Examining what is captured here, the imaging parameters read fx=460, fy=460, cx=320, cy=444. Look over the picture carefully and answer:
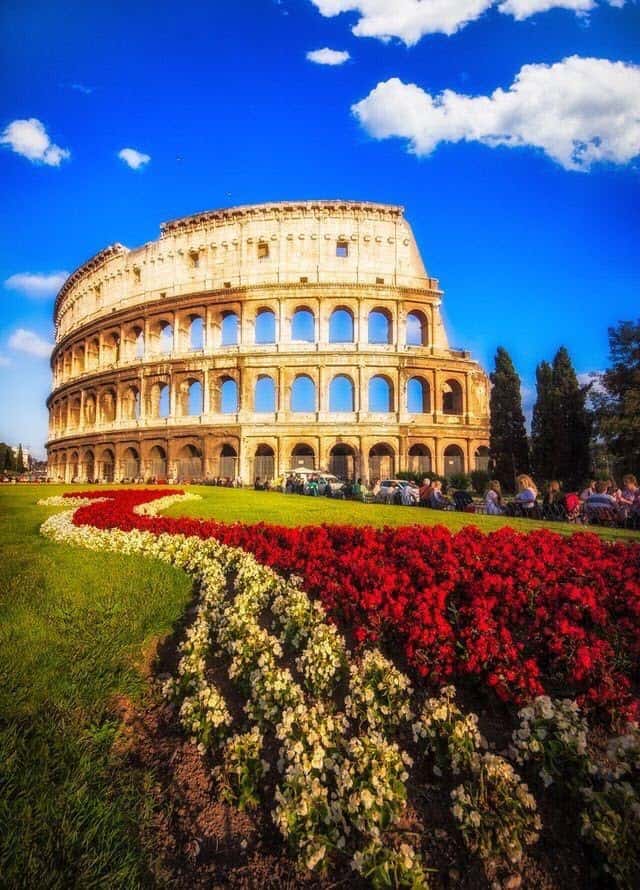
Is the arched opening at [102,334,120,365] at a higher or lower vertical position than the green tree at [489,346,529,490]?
higher

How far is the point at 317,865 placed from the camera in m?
2.37

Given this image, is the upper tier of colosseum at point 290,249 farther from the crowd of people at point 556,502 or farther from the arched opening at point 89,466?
the crowd of people at point 556,502

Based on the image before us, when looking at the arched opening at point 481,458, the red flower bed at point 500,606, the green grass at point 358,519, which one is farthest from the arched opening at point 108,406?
the red flower bed at point 500,606

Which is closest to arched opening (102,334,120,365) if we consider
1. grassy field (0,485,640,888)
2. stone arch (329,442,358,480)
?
stone arch (329,442,358,480)

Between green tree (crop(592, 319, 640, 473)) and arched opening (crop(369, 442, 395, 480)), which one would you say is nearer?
green tree (crop(592, 319, 640, 473))

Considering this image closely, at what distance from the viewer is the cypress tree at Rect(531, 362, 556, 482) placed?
32281 millimetres

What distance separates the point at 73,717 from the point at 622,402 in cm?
3325

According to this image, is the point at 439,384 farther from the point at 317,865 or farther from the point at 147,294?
the point at 317,865

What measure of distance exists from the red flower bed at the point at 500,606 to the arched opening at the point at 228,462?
28.8 metres

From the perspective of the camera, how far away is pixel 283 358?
112ft

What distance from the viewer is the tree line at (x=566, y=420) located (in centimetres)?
2845

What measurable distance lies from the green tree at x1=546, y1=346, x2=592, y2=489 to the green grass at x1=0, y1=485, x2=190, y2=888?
102 feet

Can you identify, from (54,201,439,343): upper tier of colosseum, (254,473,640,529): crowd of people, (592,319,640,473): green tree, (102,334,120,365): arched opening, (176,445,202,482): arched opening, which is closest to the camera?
(254,473,640,529): crowd of people

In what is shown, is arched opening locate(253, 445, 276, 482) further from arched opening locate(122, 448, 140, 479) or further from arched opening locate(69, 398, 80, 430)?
arched opening locate(69, 398, 80, 430)
